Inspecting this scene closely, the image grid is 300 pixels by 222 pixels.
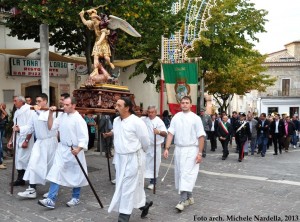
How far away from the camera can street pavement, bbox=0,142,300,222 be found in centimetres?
617

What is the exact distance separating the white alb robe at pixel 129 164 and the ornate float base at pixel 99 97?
2.11 meters

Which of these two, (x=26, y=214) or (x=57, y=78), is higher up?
(x=57, y=78)

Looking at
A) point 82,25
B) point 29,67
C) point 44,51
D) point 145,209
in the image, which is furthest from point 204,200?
point 29,67

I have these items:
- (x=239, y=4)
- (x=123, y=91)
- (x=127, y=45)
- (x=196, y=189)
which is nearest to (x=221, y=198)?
(x=196, y=189)

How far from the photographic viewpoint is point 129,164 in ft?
18.4

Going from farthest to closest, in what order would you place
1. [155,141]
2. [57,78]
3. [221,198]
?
[57,78]
[155,141]
[221,198]

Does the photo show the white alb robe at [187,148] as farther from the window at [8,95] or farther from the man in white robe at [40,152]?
the window at [8,95]

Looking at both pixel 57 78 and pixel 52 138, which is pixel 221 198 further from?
pixel 57 78

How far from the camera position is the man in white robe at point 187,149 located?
6.50 metres

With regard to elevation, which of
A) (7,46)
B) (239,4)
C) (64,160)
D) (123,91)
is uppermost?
(239,4)

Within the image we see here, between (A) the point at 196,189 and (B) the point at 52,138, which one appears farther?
(A) the point at 196,189

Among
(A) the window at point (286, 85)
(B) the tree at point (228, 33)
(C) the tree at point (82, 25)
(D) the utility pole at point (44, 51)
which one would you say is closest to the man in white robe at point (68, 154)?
(C) the tree at point (82, 25)

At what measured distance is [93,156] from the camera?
13055 millimetres

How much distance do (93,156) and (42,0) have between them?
525cm
